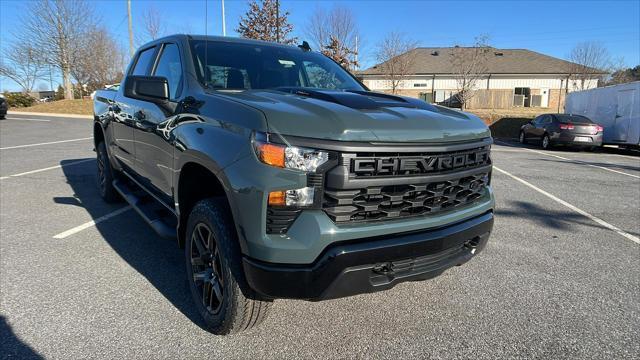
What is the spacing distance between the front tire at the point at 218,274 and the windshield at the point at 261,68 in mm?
1010

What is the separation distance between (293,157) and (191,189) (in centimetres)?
114

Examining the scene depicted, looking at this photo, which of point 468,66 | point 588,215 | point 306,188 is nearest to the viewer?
point 306,188

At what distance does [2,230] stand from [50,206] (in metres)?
1.05

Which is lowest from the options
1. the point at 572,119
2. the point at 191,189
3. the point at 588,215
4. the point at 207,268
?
the point at 588,215

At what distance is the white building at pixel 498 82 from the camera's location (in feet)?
134

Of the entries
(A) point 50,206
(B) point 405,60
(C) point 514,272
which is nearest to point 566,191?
(C) point 514,272

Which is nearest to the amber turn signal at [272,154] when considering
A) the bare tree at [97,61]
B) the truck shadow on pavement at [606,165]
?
the truck shadow on pavement at [606,165]

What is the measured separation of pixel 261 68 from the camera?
11.2 feet

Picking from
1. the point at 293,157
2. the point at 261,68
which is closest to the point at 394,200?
the point at 293,157

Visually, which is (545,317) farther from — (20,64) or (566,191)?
(20,64)

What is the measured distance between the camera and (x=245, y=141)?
2.14m

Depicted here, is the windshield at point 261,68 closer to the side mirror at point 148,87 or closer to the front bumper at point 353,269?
the side mirror at point 148,87

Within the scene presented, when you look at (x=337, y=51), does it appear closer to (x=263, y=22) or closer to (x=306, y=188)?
(x=263, y=22)

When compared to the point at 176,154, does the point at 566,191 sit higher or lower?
lower
